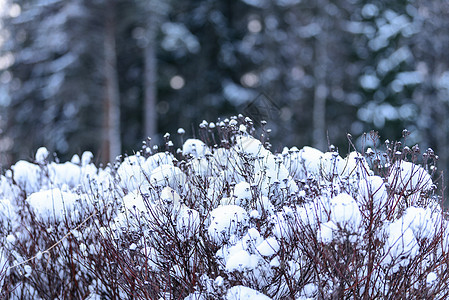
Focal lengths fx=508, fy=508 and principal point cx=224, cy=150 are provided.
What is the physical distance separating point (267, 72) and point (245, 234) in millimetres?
15925

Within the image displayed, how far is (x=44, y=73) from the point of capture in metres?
18.8

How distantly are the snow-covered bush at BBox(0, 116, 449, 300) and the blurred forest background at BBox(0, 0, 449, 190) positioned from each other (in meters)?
12.7

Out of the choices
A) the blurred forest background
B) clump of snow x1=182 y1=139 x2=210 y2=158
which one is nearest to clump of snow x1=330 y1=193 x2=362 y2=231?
clump of snow x1=182 y1=139 x2=210 y2=158

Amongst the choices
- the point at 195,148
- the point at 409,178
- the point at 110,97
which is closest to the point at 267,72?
the point at 110,97

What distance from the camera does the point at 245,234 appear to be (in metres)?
3.80

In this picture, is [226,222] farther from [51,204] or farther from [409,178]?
[51,204]

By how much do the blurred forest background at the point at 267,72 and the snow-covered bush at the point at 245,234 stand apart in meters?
12.7

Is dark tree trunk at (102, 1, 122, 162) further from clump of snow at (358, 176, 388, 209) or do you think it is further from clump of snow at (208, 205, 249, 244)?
Answer: clump of snow at (358, 176, 388, 209)

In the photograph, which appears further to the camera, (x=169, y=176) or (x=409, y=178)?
(x=169, y=176)

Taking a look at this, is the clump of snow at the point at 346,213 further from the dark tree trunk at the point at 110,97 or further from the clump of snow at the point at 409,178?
the dark tree trunk at the point at 110,97

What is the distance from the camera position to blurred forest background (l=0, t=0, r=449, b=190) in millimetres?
18203

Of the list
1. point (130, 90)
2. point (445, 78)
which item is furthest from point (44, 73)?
point (445, 78)

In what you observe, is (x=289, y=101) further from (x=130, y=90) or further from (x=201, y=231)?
(x=201, y=231)

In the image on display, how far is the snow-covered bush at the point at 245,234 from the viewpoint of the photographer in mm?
3486
